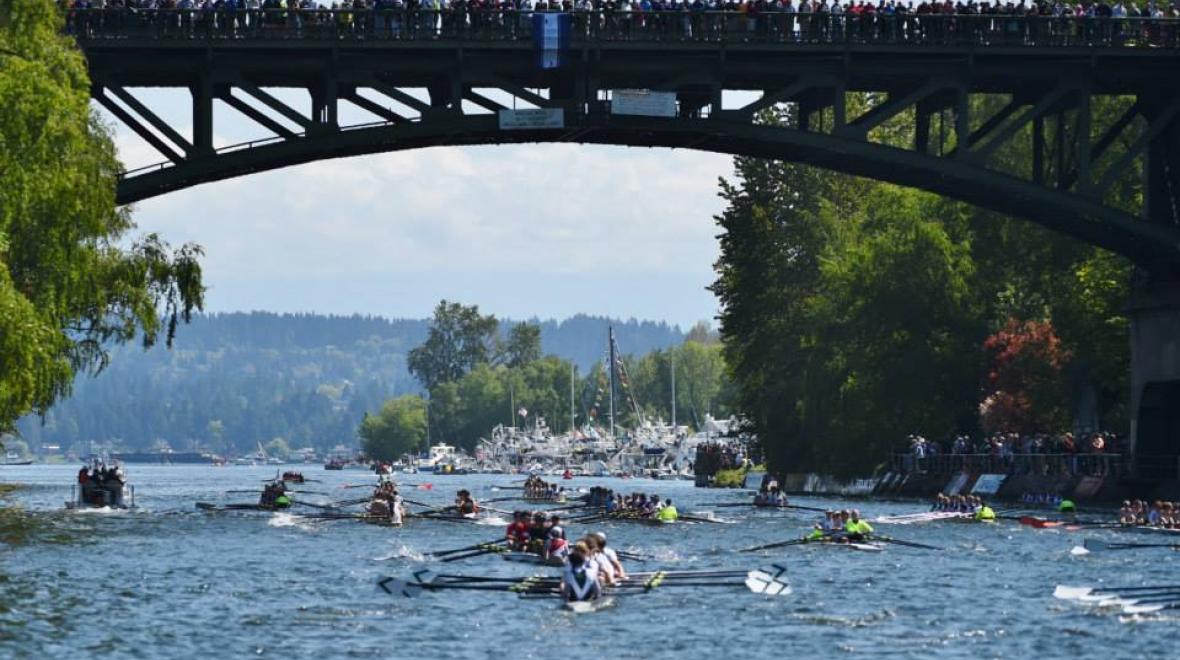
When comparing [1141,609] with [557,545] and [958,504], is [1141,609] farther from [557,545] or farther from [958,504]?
[958,504]

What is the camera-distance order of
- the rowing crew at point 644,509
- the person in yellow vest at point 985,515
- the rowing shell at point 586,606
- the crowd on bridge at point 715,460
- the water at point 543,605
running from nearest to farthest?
the water at point 543,605 → the rowing shell at point 586,606 → the person in yellow vest at point 985,515 → the rowing crew at point 644,509 → the crowd on bridge at point 715,460

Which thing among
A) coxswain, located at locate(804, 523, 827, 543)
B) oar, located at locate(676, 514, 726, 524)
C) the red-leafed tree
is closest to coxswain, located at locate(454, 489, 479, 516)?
oar, located at locate(676, 514, 726, 524)

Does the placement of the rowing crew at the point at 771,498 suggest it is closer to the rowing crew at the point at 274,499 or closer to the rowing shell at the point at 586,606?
the rowing crew at the point at 274,499

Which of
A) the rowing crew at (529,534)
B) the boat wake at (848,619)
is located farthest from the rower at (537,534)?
the boat wake at (848,619)

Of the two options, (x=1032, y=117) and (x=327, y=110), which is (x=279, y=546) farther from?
(x=1032, y=117)

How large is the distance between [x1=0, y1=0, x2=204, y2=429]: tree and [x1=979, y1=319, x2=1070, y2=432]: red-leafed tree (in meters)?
46.4

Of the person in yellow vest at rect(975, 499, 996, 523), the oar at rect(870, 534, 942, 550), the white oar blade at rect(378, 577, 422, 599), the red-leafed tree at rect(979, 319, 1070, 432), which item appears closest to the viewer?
the white oar blade at rect(378, 577, 422, 599)

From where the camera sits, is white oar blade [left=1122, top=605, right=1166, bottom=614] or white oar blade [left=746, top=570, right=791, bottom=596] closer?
white oar blade [left=1122, top=605, right=1166, bottom=614]

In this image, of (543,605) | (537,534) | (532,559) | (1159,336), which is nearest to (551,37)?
(537,534)

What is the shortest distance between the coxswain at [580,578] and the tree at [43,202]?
14132mm

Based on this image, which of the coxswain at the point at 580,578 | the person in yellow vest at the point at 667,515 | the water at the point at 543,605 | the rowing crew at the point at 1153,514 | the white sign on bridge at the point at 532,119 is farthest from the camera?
the person in yellow vest at the point at 667,515

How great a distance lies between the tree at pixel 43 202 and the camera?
4947cm

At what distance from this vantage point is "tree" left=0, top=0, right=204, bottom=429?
4947cm

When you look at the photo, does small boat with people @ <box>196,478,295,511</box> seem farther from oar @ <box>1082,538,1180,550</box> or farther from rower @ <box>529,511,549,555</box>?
oar @ <box>1082,538,1180,550</box>
